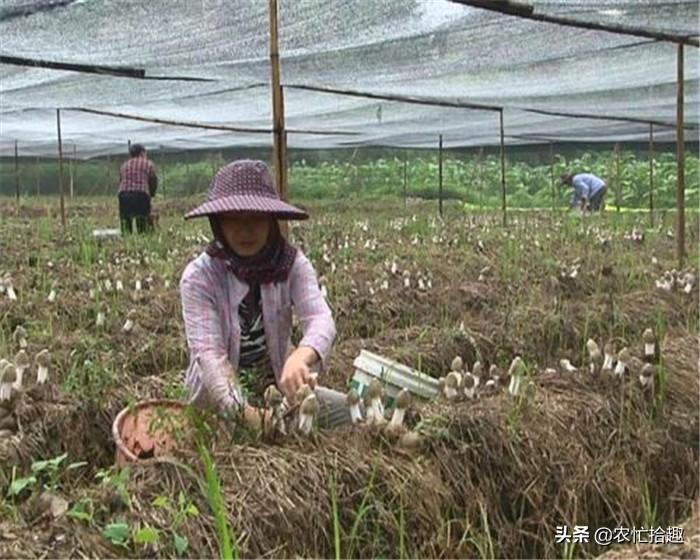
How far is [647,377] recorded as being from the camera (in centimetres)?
313

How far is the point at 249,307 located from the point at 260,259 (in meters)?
0.15

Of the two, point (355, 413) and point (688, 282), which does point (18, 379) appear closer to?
point (355, 413)

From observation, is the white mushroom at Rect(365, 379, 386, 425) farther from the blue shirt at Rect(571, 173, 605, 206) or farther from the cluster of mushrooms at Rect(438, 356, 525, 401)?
the blue shirt at Rect(571, 173, 605, 206)

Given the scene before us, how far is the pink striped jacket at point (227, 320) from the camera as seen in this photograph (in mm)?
2422

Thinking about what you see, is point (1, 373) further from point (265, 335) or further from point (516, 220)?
point (516, 220)

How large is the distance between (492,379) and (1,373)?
155 centimetres

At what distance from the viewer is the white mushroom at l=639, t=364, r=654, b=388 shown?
10.2ft

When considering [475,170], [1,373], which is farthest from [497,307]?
[475,170]

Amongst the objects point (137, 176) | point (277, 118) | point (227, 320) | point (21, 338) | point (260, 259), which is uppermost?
point (277, 118)

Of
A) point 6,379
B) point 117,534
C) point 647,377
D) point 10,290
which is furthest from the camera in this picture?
point 10,290

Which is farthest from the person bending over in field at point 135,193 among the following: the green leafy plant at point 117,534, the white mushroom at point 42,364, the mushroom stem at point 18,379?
the green leafy plant at point 117,534

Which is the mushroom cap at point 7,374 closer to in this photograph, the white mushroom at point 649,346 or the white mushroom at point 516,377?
the white mushroom at point 516,377

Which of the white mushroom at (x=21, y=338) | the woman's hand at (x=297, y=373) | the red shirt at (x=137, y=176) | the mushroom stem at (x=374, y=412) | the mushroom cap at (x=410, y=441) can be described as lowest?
the mushroom cap at (x=410, y=441)

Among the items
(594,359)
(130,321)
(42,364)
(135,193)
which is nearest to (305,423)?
(42,364)
